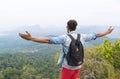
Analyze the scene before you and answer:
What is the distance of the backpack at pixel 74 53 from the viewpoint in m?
5.52

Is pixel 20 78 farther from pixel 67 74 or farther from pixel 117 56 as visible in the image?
pixel 67 74

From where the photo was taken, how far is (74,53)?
18.1ft

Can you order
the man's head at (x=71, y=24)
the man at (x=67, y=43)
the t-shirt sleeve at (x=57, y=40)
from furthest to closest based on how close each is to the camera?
1. the man's head at (x=71, y=24)
2. the man at (x=67, y=43)
3. the t-shirt sleeve at (x=57, y=40)

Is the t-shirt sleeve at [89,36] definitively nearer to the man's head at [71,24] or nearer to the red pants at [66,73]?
the man's head at [71,24]

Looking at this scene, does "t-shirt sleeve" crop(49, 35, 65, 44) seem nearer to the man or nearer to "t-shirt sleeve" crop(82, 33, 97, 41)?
the man

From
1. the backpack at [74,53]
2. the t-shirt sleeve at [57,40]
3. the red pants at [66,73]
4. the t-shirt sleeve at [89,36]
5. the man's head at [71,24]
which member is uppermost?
the man's head at [71,24]

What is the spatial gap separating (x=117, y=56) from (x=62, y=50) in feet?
114

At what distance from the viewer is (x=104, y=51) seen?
130 feet

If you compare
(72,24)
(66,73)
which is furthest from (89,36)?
(66,73)

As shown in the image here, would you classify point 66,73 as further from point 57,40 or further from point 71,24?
point 71,24

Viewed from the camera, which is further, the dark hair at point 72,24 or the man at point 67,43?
the dark hair at point 72,24

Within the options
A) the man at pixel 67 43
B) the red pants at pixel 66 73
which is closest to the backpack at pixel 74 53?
the man at pixel 67 43

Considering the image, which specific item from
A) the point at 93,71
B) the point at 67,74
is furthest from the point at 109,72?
the point at 67,74

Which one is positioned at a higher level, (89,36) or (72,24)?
(72,24)
